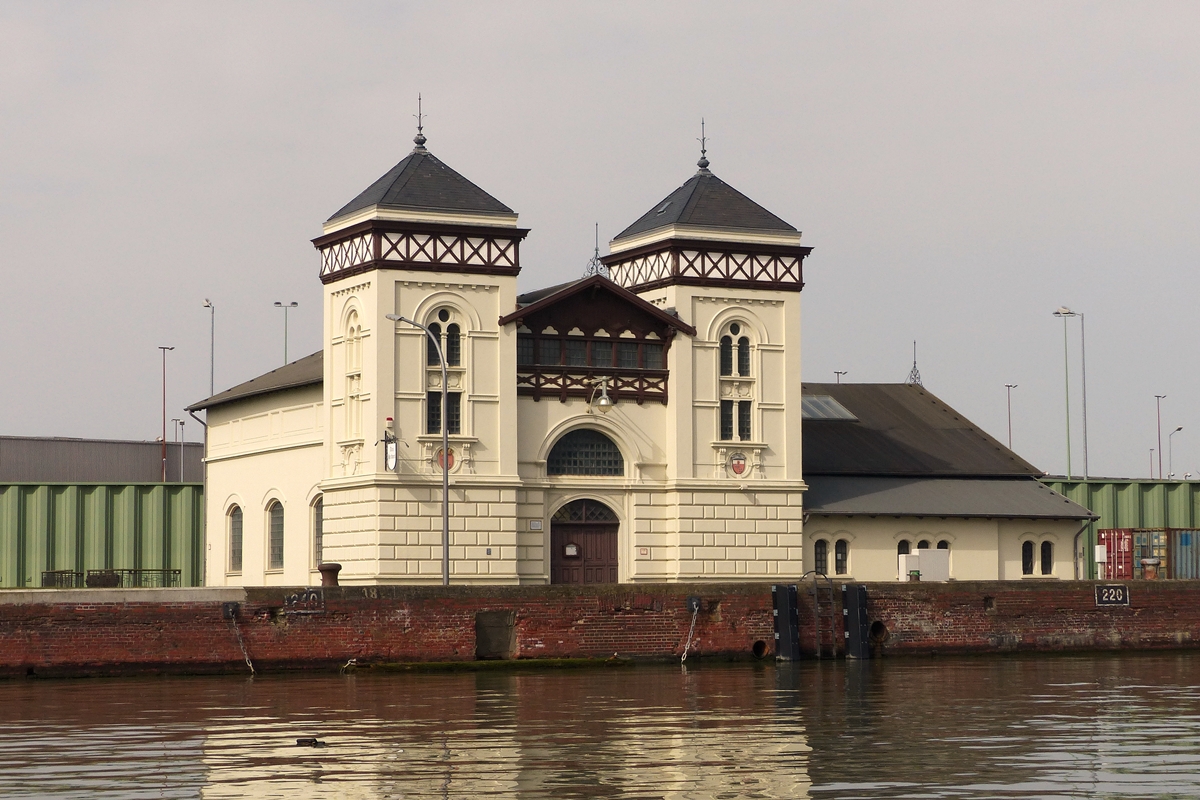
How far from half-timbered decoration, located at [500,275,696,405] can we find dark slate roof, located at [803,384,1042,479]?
7560 millimetres

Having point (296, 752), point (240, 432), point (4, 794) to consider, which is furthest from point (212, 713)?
point (240, 432)

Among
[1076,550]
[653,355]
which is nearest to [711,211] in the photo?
[653,355]

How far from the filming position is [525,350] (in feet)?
181

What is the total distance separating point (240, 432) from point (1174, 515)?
116ft

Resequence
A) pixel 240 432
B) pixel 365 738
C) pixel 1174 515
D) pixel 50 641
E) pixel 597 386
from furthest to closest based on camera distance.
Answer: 1. pixel 1174 515
2. pixel 240 432
3. pixel 597 386
4. pixel 50 641
5. pixel 365 738

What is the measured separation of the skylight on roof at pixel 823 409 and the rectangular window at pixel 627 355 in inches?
406

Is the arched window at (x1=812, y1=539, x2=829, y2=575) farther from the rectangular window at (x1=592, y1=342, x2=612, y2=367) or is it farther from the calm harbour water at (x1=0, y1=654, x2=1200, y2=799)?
the calm harbour water at (x1=0, y1=654, x2=1200, y2=799)

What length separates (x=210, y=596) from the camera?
1650 inches

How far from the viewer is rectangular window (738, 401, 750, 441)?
188 feet

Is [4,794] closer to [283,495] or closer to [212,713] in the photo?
[212,713]

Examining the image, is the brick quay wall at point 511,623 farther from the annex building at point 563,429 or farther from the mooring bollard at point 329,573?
the annex building at point 563,429

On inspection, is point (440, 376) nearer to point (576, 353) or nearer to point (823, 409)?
point (576, 353)

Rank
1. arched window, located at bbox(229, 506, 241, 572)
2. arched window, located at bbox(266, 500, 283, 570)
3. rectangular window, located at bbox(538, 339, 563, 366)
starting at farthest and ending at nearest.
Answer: arched window, located at bbox(229, 506, 241, 572) < arched window, located at bbox(266, 500, 283, 570) < rectangular window, located at bbox(538, 339, 563, 366)

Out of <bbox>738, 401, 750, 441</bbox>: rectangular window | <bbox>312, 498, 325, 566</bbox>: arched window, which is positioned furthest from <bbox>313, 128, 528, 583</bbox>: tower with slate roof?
<bbox>738, 401, 750, 441</bbox>: rectangular window
